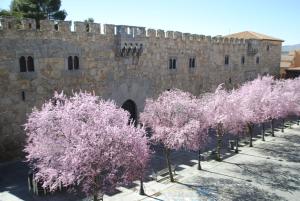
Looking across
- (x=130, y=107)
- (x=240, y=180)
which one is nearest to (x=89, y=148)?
(x=240, y=180)

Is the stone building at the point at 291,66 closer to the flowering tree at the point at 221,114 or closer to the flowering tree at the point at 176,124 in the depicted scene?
the flowering tree at the point at 221,114

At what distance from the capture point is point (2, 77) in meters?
17.1

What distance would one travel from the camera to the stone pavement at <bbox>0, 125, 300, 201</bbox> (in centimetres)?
1434

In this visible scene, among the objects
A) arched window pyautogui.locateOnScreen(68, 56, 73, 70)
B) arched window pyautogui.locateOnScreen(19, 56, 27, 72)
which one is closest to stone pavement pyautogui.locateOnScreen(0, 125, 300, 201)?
arched window pyautogui.locateOnScreen(19, 56, 27, 72)

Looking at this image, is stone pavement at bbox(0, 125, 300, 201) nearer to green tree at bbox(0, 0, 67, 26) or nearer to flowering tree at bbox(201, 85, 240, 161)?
flowering tree at bbox(201, 85, 240, 161)

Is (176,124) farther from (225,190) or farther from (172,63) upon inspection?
(172,63)

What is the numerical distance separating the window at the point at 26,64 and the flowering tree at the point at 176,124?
6991mm

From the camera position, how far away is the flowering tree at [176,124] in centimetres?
1581

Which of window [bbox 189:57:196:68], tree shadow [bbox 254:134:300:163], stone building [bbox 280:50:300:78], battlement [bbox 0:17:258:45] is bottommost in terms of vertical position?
tree shadow [bbox 254:134:300:163]

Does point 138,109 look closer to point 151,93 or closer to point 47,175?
point 151,93

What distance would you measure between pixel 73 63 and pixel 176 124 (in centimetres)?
816

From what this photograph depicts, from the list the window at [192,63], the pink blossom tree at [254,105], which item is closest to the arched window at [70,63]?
the pink blossom tree at [254,105]

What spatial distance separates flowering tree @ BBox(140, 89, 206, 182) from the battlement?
7.19 meters

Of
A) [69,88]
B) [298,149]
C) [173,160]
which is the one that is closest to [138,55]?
[69,88]
